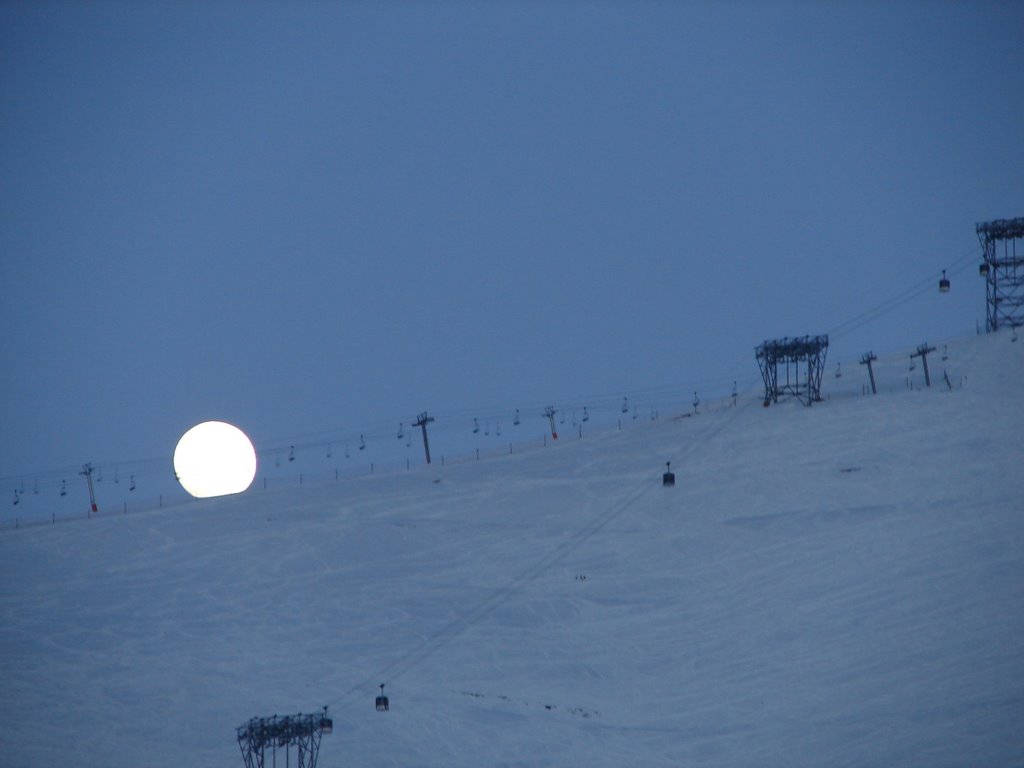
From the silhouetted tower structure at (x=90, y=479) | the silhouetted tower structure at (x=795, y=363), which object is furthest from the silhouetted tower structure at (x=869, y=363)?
the silhouetted tower structure at (x=90, y=479)

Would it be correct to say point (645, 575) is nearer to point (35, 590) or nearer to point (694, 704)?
point (694, 704)

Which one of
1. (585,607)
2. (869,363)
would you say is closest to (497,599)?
(585,607)

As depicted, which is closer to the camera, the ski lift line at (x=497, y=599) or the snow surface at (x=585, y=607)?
the snow surface at (x=585, y=607)

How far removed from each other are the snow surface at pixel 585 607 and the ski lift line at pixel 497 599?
14 cm

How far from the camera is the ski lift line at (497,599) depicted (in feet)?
125

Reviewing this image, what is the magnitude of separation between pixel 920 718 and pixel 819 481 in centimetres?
2360

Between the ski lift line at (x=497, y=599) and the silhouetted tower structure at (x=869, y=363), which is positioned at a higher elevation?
the silhouetted tower structure at (x=869, y=363)

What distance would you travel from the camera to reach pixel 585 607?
140 ft

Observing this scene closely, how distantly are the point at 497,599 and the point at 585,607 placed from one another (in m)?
3.56

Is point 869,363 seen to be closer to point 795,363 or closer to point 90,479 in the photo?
point 795,363

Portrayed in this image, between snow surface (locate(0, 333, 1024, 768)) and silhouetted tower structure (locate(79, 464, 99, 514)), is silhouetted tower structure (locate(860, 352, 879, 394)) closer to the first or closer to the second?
snow surface (locate(0, 333, 1024, 768))

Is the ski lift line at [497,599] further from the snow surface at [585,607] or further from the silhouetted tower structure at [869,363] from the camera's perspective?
the silhouetted tower structure at [869,363]

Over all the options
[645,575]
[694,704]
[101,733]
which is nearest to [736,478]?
[645,575]

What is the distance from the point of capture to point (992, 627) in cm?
3259
